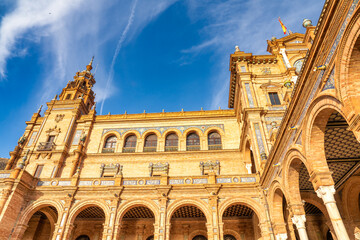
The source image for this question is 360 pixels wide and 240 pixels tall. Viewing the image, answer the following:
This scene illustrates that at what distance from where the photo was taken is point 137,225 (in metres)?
18.5

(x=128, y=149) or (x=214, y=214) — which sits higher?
(x=128, y=149)

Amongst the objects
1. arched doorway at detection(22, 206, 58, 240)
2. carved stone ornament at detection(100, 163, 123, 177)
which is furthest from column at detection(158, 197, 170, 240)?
arched doorway at detection(22, 206, 58, 240)

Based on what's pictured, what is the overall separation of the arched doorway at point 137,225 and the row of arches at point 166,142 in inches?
240

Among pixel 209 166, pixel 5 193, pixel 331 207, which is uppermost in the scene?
pixel 209 166

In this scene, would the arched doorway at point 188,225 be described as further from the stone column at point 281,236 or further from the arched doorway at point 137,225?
the stone column at point 281,236

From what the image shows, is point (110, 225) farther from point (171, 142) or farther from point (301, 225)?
point (301, 225)

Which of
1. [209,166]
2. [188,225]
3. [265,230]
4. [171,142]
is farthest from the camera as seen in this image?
[171,142]

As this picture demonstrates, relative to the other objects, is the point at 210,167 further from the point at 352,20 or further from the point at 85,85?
the point at 85,85

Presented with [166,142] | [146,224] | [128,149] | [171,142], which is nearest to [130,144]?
[128,149]

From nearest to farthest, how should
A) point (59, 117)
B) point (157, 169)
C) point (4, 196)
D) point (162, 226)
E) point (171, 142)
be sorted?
point (162, 226) → point (4, 196) → point (157, 169) → point (171, 142) → point (59, 117)

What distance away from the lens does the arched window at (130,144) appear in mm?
22653

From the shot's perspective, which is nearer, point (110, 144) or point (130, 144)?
point (130, 144)

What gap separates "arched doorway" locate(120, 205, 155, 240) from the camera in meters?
18.1

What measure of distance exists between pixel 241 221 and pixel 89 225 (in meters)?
12.0
